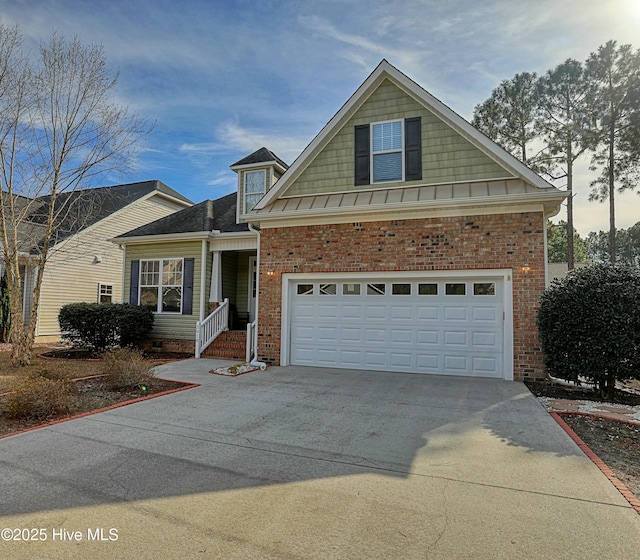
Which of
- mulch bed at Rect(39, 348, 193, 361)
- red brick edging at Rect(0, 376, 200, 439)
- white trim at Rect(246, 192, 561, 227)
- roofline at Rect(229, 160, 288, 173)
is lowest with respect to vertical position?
mulch bed at Rect(39, 348, 193, 361)

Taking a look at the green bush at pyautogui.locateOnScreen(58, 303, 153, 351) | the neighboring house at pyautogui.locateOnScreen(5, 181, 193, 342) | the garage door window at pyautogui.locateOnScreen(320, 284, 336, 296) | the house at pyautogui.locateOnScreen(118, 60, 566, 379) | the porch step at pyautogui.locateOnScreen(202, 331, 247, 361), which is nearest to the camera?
the house at pyautogui.locateOnScreen(118, 60, 566, 379)

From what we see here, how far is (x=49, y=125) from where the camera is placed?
9773mm

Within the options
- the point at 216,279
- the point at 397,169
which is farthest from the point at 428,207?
the point at 216,279

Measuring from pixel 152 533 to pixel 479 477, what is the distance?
2.73 meters

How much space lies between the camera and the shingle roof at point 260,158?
42.6 feet

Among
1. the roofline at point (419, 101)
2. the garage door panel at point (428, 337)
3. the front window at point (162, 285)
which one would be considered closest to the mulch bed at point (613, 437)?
the garage door panel at point (428, 337)

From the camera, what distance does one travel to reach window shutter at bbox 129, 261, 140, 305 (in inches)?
520

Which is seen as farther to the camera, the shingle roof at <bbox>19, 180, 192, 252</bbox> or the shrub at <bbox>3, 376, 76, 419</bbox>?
the shingle roof at <bbox>19, 180, 192, 252</bbox>

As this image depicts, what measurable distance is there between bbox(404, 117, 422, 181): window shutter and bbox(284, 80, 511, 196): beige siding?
0.33ft

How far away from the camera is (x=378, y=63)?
986 cm

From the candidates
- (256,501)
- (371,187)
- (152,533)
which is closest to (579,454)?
(256,501)

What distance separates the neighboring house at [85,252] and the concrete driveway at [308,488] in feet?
34.6

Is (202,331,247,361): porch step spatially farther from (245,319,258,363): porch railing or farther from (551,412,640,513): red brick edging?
(551,412,640,513): red brick edging

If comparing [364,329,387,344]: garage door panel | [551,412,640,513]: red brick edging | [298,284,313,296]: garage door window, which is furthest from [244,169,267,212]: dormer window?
[551,412,640,513]: red brick edging
